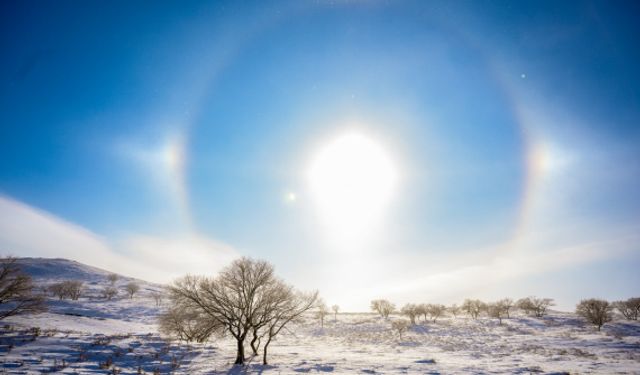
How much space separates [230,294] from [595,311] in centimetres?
7449

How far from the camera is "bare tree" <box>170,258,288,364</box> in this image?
2119 cm

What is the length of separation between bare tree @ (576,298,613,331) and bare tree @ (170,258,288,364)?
2635 inches

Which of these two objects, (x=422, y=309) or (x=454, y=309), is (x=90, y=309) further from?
(x=454, y=309)

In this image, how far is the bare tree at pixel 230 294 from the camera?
21.2 metres

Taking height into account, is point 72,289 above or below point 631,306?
above

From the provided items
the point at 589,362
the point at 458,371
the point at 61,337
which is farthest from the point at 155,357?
the point at 589,362

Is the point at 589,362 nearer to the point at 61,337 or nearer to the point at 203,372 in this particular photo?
the point at 203,372

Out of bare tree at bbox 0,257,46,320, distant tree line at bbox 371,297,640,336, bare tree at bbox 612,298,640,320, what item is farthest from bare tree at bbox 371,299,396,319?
bare tree at bbox 0,257,46,320

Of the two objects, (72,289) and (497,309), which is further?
(72,289)

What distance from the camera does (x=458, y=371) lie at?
17969 mm

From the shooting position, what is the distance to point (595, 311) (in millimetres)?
57594

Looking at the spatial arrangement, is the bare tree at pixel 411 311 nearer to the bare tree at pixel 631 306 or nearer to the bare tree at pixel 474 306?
the bare tree at pixel 474 306

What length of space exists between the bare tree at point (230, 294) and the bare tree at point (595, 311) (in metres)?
66.9

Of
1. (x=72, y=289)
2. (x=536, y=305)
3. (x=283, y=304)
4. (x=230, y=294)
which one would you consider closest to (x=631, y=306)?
(x=536, y=305)
